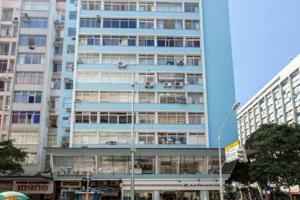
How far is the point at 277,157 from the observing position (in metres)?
41.0

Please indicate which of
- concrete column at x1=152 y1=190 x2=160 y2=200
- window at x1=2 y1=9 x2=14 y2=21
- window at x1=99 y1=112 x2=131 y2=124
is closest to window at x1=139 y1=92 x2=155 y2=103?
window at x1=99 y1=112 x2=131 y2=124

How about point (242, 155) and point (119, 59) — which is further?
point (119, 59)

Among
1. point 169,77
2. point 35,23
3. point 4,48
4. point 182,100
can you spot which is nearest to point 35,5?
point 35,23

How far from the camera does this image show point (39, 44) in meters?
54.2

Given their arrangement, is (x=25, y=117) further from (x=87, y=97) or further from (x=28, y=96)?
(x=87, y=97)

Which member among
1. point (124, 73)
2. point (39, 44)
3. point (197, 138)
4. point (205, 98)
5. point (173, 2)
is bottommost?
point (197, 138)

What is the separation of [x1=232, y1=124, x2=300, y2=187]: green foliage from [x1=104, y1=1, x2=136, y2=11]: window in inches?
997

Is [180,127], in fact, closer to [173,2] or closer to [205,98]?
[205,98]

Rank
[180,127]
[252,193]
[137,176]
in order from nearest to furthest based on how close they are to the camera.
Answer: [137,176]
[180,127]
[252,193]

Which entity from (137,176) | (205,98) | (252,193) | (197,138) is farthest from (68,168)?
(252,193)

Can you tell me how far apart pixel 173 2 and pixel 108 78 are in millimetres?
14641

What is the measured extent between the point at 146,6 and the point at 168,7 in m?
3.14

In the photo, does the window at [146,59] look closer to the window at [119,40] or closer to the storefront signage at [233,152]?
the window at [119,40]

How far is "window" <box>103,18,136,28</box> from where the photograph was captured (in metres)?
53.3
